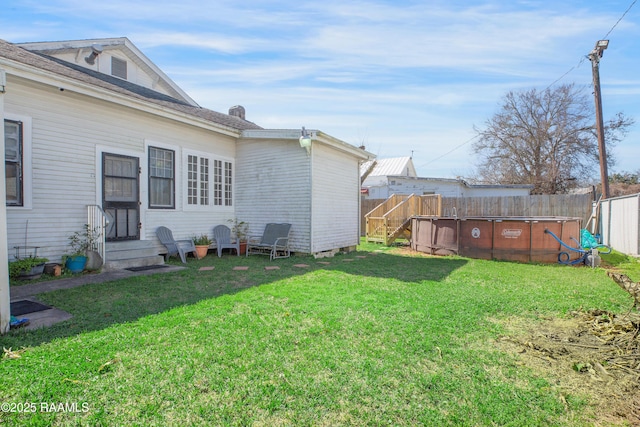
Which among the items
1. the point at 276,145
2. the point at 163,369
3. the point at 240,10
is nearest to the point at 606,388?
the point at 163,369

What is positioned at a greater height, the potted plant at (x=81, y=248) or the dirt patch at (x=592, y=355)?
the potted plant at (x=81, y=248)

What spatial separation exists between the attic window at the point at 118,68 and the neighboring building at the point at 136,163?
3cm

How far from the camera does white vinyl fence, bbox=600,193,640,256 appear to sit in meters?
8.30

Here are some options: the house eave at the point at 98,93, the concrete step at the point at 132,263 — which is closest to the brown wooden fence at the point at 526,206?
the house eave at the point at 98,93

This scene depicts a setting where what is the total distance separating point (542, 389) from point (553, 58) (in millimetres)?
16254

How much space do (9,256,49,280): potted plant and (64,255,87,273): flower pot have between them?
36 centimetres

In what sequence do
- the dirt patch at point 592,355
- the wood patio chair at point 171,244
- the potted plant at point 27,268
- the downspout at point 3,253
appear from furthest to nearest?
the wood patio chair at point 171,244, the potted plant at point 27,268, the downspout at point 3,253, the dirt patch at point 592,355

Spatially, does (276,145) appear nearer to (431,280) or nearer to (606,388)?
(431,280)

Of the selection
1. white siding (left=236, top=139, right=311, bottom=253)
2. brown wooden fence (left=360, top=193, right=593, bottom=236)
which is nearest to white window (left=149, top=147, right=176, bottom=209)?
white siding (left=236, top=139, right=311, bottom=253)

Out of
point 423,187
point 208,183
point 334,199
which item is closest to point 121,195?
point 208,183

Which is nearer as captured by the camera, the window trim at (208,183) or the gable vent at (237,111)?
the window trim at (208,183)

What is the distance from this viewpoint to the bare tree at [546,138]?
2175 centimetres

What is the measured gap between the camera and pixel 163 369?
8.05 ft

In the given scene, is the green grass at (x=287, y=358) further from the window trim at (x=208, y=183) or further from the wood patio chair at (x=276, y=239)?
the window trim at (x=208, y=183)
